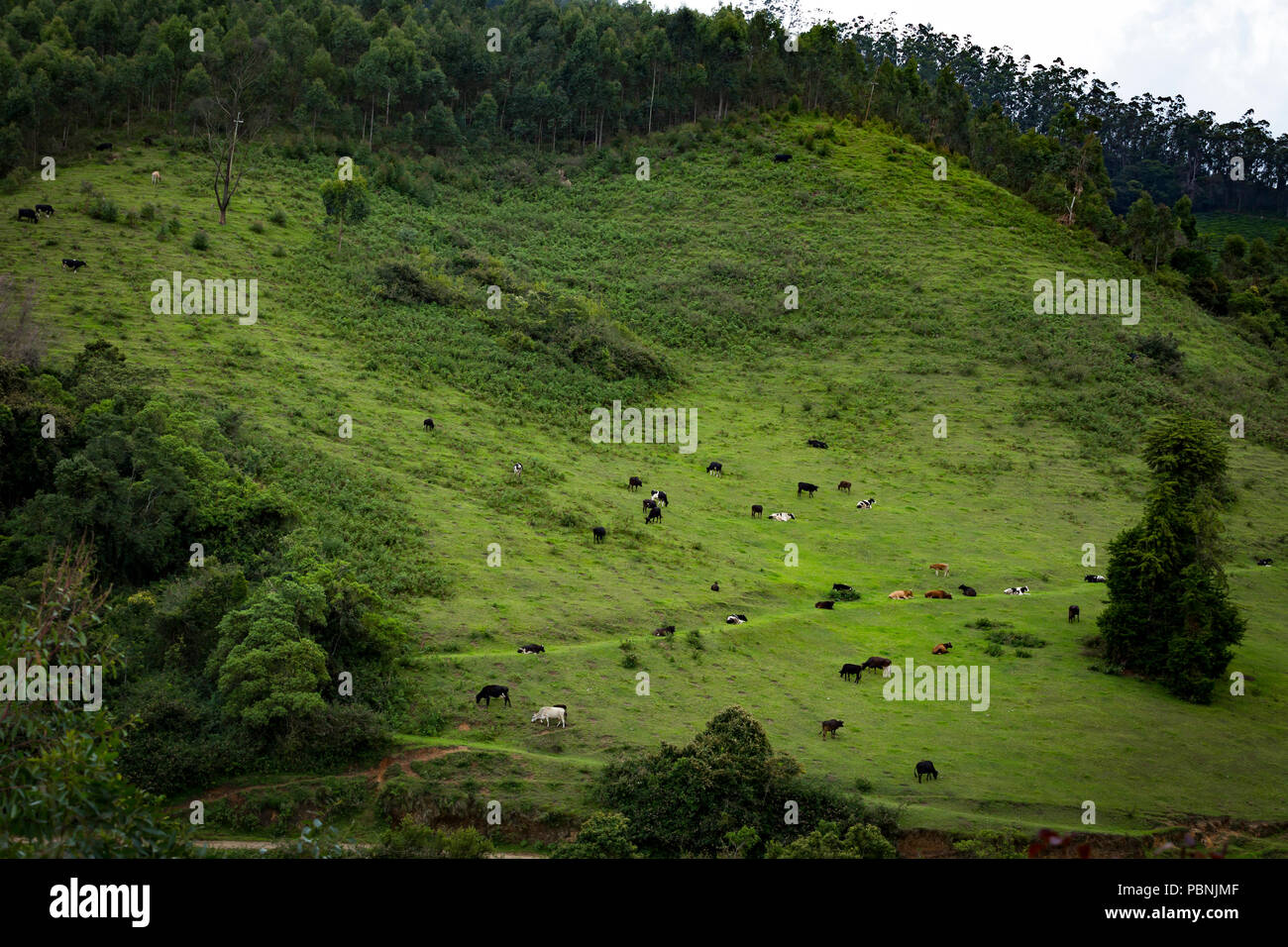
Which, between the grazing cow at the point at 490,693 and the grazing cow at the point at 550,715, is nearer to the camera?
the grazing cow at the point at 550,715

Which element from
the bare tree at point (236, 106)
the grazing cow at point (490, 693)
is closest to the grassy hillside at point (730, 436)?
the grazing cow at point (490, 693)

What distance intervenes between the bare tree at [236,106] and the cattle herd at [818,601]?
148 ft

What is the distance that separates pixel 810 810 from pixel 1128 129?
179467mm

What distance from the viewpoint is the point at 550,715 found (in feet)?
96.4

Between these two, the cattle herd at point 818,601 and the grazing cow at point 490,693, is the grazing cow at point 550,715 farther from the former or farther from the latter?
the grazing cow at point 490,693

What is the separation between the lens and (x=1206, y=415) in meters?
69.6

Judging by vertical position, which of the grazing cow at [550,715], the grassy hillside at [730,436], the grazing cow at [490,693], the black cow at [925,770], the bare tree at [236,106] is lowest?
the black cow at [925,770]

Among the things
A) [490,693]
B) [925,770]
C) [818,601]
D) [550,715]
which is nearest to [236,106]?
[818,601]

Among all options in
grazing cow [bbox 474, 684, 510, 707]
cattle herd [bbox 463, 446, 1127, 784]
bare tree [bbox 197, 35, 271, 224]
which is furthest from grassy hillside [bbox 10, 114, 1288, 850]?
bare tree [bbox 197, 35, 271, 224]

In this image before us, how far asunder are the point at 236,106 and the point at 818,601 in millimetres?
64442

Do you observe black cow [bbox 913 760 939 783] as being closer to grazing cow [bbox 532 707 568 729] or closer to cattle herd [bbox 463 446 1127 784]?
cattle herd [bbox 463 446 1127 784]

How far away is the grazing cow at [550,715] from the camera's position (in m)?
29.3
